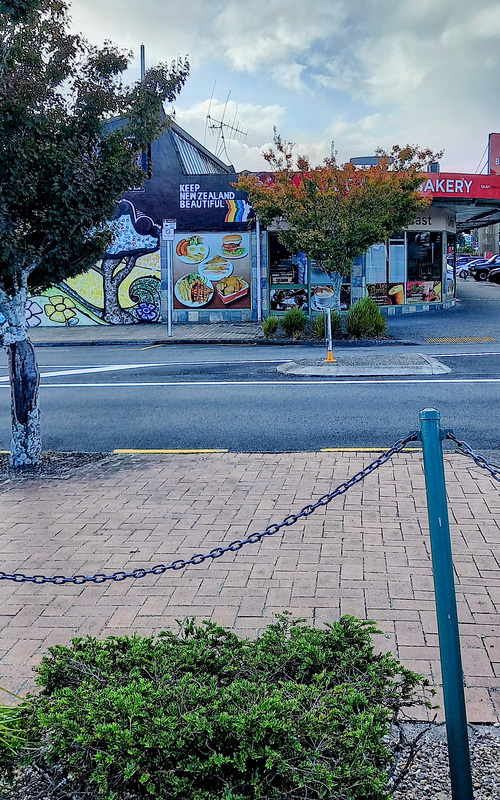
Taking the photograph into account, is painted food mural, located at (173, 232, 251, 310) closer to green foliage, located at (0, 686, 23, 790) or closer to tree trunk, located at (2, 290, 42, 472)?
tree trunk, located at (2, 290, 42, 472)

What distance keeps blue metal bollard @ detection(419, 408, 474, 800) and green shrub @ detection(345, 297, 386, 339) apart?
1687cm

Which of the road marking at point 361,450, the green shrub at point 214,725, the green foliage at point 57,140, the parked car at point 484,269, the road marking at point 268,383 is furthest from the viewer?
the parked car at point 484,269

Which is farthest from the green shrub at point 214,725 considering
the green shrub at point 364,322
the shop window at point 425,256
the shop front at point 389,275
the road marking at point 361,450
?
the shop window at point 425,256

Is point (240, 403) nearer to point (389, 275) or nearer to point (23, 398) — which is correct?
point (23, 398)

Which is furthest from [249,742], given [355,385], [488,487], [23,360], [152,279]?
[152,279]

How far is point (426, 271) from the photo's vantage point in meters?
26.5

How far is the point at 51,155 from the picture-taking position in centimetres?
699

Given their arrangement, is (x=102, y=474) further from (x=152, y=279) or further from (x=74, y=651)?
(x=152, y=279)

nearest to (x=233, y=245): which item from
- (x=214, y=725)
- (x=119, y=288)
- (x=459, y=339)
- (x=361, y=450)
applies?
(x=119, y=288)

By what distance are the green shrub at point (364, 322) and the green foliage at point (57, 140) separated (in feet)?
40.1

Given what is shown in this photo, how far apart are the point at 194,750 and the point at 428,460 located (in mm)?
1300

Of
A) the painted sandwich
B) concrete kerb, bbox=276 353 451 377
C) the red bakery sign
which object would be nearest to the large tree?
concrete kerb, bbox=276 353 451 377

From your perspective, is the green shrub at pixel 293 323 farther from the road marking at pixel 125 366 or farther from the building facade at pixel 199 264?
the road marking at pixel 125 366

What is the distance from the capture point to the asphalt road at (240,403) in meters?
8.89
